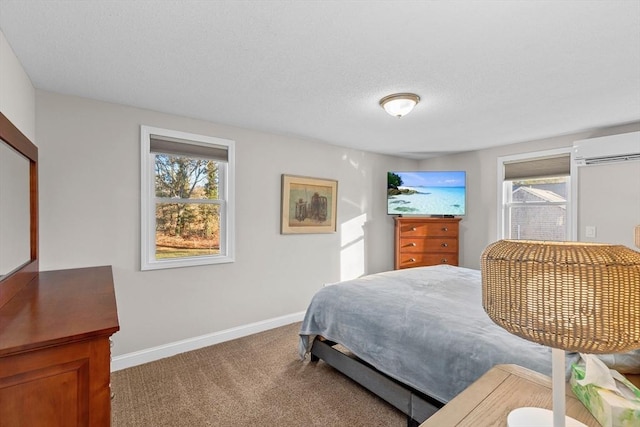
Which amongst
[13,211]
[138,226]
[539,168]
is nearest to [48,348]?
[13,211]

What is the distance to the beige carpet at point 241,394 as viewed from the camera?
206 cm

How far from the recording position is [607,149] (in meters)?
3.26

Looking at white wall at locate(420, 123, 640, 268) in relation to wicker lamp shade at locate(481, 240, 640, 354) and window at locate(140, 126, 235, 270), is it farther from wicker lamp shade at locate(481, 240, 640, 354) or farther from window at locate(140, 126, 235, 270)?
wicker lamp shade at locate(481, 240, 640, 354)

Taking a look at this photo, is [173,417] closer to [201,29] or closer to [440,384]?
[440,384]

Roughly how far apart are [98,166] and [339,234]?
9.49 ft

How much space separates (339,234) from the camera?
174 inches

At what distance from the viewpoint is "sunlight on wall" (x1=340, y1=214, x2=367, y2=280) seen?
14.6 ft

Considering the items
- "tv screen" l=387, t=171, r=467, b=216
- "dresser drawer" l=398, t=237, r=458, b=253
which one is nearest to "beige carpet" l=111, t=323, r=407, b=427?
"dresser drawer" l=398, t=237, r=458, b=253

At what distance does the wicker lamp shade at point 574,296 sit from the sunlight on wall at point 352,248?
12.4ft

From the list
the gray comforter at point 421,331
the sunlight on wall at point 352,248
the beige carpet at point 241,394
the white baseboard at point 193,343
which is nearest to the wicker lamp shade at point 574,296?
the gray comforter at point 421,331

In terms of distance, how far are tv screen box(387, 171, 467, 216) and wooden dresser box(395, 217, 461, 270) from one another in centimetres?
16

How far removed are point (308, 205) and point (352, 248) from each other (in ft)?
3.41

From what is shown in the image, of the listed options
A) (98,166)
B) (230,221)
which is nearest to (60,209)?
(98,166)

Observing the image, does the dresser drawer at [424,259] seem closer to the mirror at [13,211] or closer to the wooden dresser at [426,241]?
the wooden dresser at [426,241]
